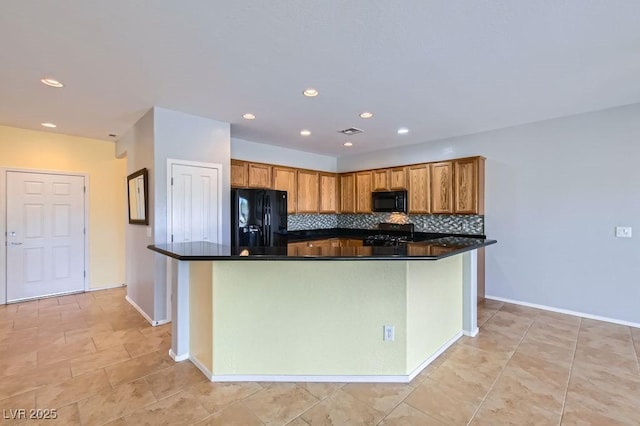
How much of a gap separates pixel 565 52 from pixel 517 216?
265 cm

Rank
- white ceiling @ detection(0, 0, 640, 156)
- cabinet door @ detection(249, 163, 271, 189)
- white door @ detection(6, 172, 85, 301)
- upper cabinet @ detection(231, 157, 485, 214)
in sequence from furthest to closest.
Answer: cabinet door @ detection(249, 163, 271, 189)
upper cabinet @ detection(231, 157, 485, 214)
white door @ detection(6, 172, 85, 301)
white ceiling @ detection(0, 0, 640, 156)

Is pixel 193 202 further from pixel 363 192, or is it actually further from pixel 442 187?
pixel 442 187

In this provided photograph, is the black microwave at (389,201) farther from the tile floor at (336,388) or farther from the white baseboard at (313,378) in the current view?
the white baseboard at (313,378)

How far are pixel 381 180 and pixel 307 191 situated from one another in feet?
4.84

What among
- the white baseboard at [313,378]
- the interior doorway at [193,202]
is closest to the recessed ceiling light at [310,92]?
the interior doorway at [193,202]

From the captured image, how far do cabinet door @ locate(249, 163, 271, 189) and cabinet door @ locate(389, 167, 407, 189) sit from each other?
2270 millimetres

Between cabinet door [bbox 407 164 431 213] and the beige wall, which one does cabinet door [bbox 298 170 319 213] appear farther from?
the beige wall

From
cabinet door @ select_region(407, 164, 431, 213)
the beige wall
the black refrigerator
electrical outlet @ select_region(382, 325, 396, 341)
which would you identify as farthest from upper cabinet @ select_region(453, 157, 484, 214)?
the beige wall

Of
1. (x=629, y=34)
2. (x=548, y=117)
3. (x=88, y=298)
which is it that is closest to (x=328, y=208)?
(x=548, y=117)

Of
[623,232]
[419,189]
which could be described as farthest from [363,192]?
[623,232]

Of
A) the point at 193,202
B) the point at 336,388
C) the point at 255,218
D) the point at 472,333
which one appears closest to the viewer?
the point at 336,388

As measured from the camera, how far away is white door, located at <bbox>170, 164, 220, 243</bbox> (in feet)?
12.3

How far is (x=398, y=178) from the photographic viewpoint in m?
5.57

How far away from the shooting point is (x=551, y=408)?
6.85ft
